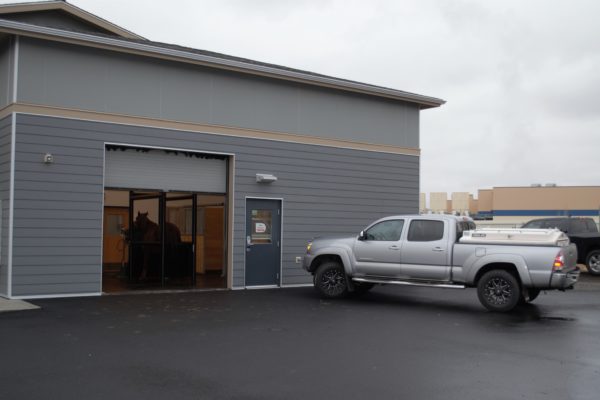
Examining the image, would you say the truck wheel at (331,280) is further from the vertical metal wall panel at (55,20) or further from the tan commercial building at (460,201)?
the tan commercial building at (460,201)

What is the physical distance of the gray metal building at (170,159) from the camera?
1263cm

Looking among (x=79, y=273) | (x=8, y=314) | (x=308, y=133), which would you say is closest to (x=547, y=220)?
(x=308, y=133)

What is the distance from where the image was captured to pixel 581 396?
6.19 metres

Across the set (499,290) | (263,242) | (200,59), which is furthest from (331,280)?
(200,59)

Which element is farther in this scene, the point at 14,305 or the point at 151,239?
the point at 151,239

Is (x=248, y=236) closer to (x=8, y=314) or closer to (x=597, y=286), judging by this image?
(x=8, y=314)

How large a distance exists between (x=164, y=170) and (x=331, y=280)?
4560mm

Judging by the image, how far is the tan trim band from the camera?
1274 centimetres

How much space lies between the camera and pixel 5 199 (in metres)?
12.6

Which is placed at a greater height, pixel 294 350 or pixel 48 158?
pixel 48 158

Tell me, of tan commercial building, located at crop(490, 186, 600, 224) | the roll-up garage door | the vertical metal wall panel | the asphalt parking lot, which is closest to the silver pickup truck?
the asphalt parking lot

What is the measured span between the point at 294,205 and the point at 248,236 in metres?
1.50

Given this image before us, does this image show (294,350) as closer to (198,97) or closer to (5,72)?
(198,97)

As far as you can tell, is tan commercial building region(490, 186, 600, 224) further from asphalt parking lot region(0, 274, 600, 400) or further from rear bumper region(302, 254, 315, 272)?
asphalt parking lot region(0, 274, 600, 400)
